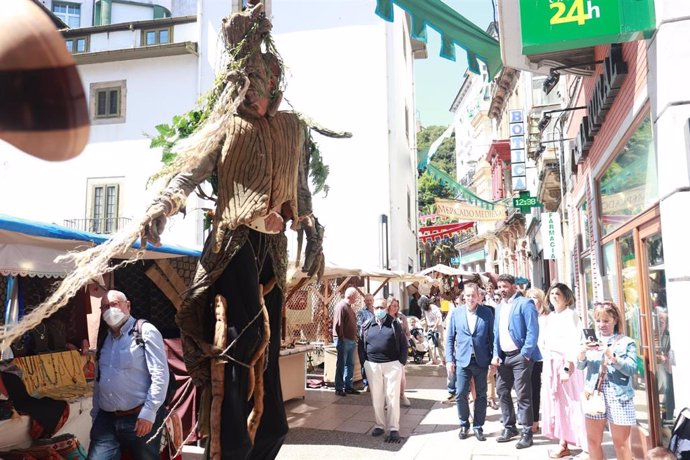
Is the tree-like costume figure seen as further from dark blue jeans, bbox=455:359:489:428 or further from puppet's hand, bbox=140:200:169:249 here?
dark blue jeans, bbox=455:359:489:428

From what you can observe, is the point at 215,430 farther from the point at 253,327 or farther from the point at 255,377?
the point at 253,327

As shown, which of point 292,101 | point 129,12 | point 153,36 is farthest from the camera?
Result: point 129,12

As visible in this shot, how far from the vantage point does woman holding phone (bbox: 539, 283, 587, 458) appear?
20.1ft

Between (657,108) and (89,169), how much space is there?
60.3 ft

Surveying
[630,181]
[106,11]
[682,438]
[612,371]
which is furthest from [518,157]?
[106,11]

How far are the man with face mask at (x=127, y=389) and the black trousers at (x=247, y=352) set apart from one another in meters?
1.45

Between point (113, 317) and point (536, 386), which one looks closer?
point (113, 317)

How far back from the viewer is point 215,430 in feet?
8.12

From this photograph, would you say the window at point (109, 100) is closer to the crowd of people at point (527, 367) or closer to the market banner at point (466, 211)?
the market banner at point (466, 211)

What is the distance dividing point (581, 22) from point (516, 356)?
3758 millimetres

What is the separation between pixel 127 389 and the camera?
3.94 meters

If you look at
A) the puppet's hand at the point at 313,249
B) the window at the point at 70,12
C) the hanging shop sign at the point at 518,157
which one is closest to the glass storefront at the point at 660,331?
the puppet's hand at the point at 313,249

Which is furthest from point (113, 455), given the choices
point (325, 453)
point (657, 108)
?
point (657, 108)

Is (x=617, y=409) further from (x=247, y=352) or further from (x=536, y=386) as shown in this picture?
(x=247, y=352)
